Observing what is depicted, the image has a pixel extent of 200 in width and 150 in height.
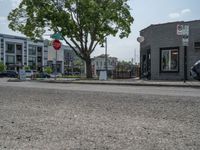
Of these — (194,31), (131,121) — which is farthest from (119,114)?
(194,31)

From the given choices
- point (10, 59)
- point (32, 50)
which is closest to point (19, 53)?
point (10, 59)

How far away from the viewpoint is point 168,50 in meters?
29.3

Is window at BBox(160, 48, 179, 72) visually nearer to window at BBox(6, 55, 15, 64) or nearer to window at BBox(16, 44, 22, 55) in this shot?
window at BBox(6, 55, 15, 64)

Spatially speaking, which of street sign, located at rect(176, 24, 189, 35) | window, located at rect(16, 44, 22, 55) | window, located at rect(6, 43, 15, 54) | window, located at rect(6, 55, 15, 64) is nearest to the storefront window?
window, located at rect(16, 44, 22, 55)

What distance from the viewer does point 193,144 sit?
5.27 m

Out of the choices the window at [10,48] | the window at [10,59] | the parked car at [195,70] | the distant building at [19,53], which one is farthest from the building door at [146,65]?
the window at [10,59]

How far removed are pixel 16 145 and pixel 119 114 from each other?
3394 mm

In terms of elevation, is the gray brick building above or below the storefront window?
below

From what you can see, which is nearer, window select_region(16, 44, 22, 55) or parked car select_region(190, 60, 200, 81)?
parked car select_region(190, 60, 200, 81)

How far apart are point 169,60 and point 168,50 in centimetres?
83

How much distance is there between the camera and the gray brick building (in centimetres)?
2742

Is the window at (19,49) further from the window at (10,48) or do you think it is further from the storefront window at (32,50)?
the storefront window at (32,50)

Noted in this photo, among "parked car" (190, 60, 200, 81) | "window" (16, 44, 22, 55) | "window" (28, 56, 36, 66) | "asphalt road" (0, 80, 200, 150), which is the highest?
"window" (16, 44, 22, 55)

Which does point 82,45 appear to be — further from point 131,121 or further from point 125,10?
point 131,121
